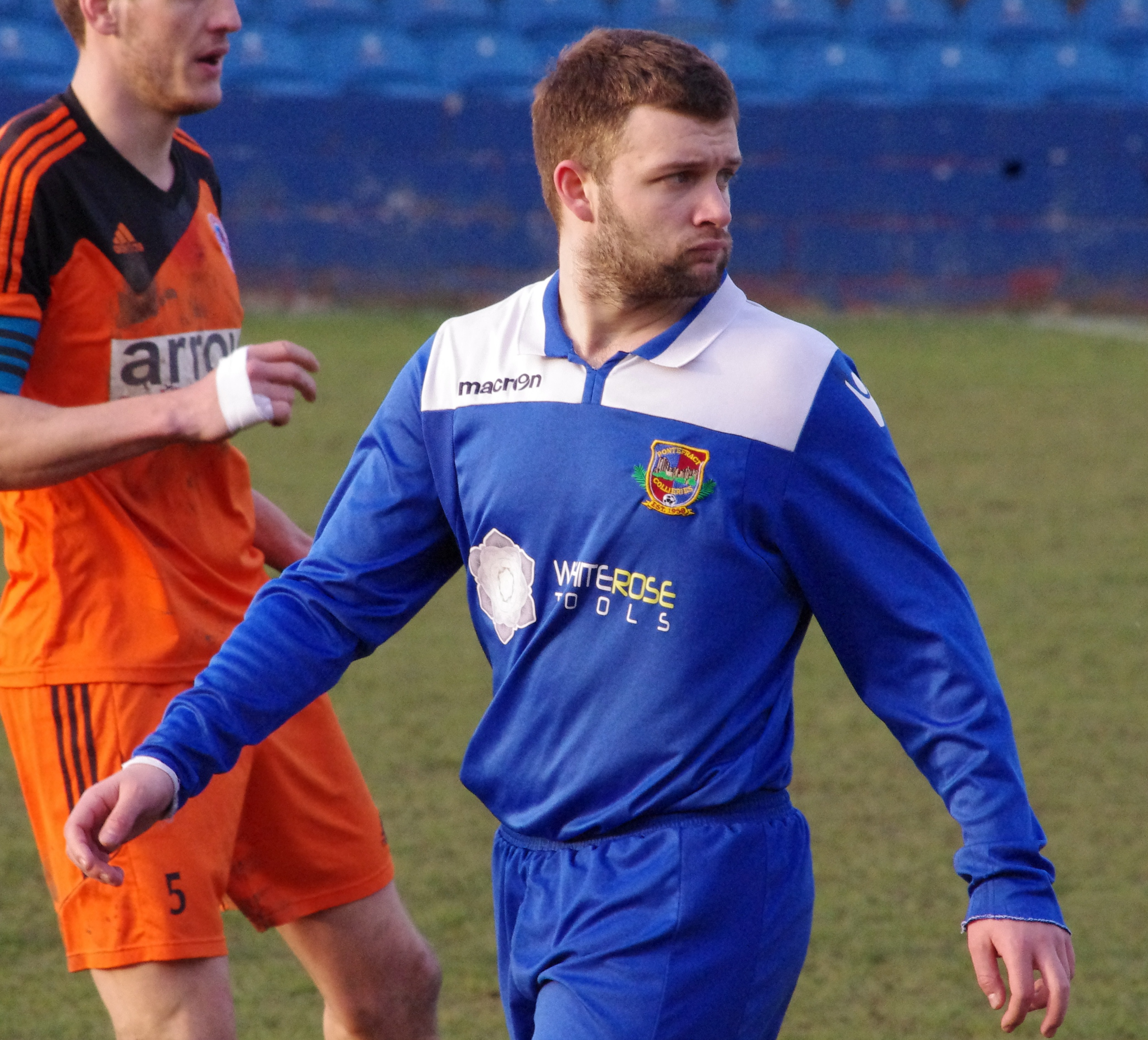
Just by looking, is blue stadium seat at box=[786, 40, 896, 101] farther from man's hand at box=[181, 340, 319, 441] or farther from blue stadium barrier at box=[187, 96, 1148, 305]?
man's hand at box=[181, 340, 319, 441]

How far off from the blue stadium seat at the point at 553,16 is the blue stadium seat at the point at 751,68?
106cm

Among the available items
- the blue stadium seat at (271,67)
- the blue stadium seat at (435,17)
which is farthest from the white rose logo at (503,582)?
the blue stadium seat at (435,17)

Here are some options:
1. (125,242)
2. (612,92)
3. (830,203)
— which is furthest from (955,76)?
(612,92)

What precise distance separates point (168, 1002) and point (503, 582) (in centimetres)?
89

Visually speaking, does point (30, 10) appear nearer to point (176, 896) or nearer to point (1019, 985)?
point (176, 896)

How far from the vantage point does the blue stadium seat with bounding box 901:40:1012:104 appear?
1786 centimetres

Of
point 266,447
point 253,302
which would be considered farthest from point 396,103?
point 266,447

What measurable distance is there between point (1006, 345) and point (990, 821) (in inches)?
494

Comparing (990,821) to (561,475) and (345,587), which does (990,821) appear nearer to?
(561,475)

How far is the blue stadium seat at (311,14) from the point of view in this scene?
17328mm

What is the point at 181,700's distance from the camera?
2264 mm

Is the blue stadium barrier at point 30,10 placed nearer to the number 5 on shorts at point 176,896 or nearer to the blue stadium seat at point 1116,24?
the blue stadium seat at point 1116,24

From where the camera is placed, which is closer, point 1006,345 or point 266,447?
point 266,447

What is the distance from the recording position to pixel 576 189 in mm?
2275
